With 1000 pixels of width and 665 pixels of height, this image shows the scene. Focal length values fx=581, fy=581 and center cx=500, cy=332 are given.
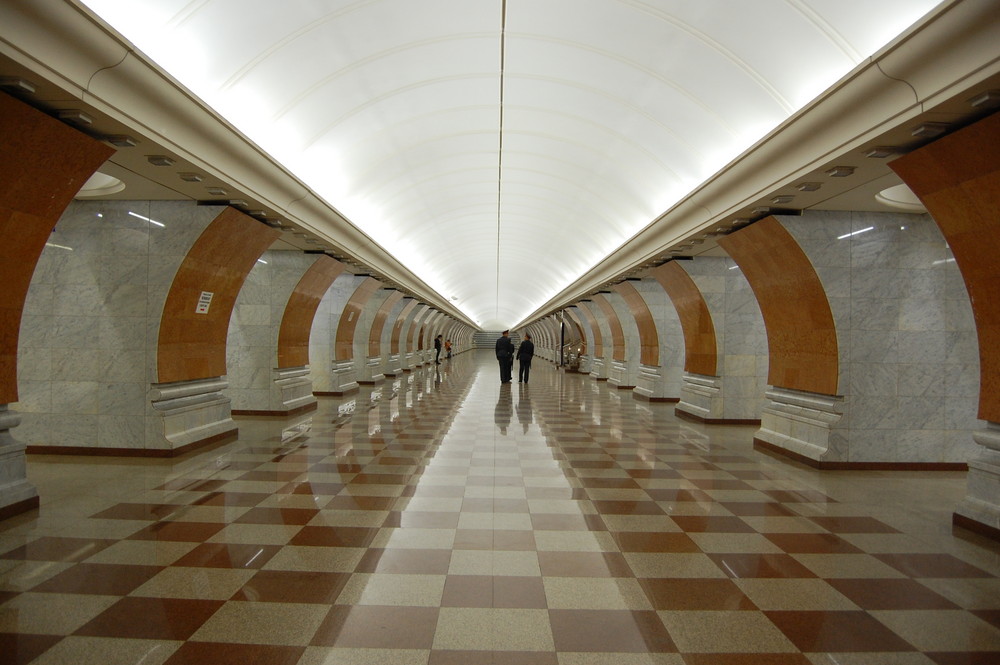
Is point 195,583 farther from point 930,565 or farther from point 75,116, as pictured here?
point 930,565

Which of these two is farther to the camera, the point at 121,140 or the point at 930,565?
the point at 121,140

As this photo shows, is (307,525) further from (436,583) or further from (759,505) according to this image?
(759,505)

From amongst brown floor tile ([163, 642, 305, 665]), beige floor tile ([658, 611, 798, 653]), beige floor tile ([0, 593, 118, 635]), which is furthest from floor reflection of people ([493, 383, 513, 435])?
brown floor tile ([163, 642, 305, 665])

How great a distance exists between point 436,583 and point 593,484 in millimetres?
3082

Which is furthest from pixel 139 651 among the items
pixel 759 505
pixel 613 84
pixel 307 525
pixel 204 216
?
pixel 613 84

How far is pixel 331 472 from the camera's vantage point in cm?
687

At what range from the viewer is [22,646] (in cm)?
294

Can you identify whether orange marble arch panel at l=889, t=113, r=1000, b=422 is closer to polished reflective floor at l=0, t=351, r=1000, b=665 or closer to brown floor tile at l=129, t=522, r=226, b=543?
polished reflective floor at l=0, t=351, r=1000, b=665

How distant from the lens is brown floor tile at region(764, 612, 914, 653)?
308cm

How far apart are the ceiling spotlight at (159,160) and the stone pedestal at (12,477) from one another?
2.69 meters

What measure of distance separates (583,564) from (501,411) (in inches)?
351

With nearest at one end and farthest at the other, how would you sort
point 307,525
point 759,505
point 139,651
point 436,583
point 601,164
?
point 139,651 → point 436,583 → point 307,525 → point 759,505 → point 601,164

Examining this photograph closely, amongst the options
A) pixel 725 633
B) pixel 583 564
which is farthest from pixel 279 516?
pixel 725 633

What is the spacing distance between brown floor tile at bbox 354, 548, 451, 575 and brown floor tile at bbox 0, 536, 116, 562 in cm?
201
